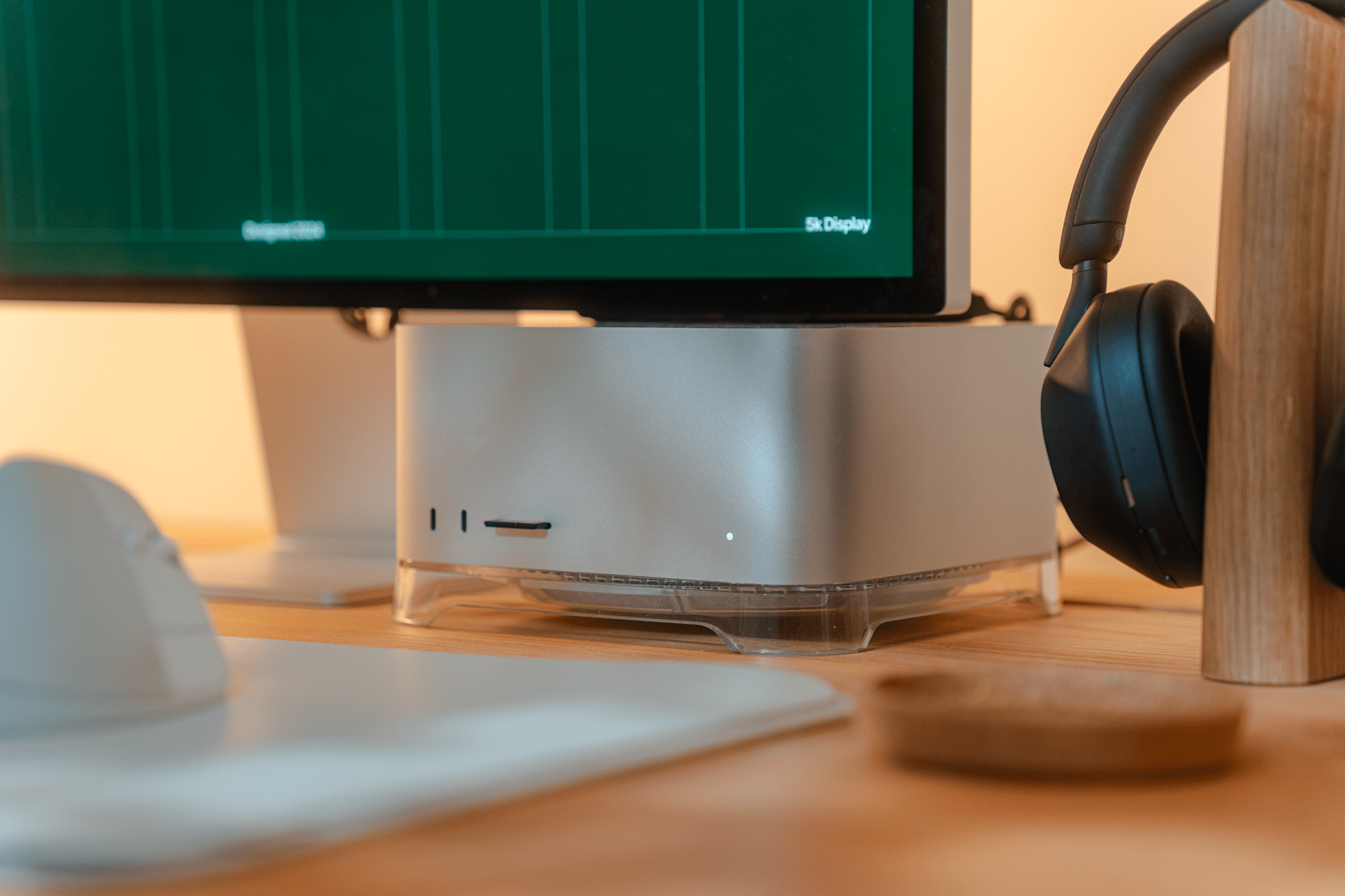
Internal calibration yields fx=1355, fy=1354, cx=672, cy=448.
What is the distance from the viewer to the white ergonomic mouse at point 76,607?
1.27ft

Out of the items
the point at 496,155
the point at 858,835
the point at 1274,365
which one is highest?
the point at 496,155

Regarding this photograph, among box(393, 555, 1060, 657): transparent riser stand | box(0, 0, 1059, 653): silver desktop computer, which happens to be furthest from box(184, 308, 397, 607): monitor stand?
box(393, 555, 1060, 657): transparent riser stand

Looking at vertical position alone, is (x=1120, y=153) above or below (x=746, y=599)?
above

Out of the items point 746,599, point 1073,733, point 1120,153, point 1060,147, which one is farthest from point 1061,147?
point 1073,733

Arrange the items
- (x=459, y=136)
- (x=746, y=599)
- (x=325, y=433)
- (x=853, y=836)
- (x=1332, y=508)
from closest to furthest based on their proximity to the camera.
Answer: (x=853, y=836) → (x=1332, y=508) → (x=746, y=599) → (x=459, y=136) → (x=325, y=433)

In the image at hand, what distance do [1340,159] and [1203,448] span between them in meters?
0.12

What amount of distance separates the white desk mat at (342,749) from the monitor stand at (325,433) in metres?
0.32

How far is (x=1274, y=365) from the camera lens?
49cm

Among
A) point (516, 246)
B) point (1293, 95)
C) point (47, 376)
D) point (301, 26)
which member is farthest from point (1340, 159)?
point (47, 376)

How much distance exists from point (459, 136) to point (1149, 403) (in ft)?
1.22

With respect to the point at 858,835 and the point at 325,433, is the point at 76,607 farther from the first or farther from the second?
the point at 325,433

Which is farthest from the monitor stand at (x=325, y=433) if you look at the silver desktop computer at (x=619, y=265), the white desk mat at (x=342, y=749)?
the white desk mat at (x=342, y=749)

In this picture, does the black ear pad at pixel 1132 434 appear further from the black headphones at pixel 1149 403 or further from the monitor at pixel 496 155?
the monitor at pixel 496 155

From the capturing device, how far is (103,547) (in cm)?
39
